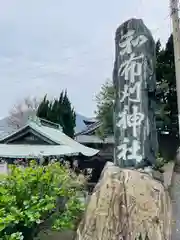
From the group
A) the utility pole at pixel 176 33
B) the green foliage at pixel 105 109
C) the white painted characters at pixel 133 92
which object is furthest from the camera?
the green foliage at pixel 105 109

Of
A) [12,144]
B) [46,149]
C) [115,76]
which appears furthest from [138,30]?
[12,144]

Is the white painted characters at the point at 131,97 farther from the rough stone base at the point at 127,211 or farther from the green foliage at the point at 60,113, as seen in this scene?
the green foliage at the point at 60,113

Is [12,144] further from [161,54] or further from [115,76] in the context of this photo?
[115,76]

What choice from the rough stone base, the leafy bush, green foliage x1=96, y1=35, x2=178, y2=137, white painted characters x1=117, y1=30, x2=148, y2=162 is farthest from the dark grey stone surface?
green foliage x1=96, y1=35, x2=178, y2=137

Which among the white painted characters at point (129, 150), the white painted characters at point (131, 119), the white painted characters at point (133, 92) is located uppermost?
the white painted characters at point (133, 92)

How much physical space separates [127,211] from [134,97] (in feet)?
5.25

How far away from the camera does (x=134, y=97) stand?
15.1 feet

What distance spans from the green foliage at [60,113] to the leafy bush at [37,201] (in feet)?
65.2

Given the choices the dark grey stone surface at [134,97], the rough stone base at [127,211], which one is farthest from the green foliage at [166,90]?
the rough stone base at [127,211]

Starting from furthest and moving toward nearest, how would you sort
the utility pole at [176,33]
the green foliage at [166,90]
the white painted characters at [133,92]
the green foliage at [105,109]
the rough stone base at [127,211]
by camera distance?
the green foliage at [105,109]
the green foliage at [166,90]
the utility pole at [176,33]
the white painted characters at [133,92]
the rough stone base at [127,211]

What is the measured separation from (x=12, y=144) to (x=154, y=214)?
527 inches

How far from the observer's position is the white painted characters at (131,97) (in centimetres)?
449

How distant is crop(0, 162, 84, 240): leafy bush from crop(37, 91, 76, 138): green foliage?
19.9 metres

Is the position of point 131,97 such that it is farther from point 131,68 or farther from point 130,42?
point 130,42
